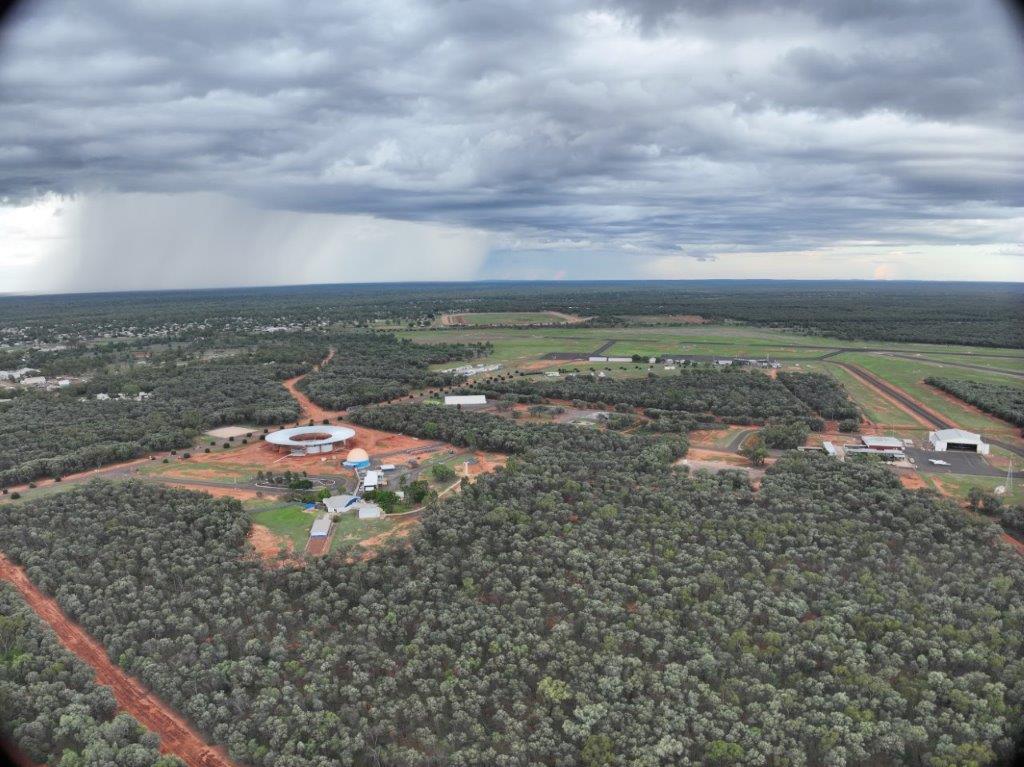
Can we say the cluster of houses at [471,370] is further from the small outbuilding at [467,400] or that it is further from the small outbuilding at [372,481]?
the small outbuilding at [372,481]

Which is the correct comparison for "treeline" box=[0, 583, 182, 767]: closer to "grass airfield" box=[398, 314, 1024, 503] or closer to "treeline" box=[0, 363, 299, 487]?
"treeline" box=[0, 363, 299, 487]

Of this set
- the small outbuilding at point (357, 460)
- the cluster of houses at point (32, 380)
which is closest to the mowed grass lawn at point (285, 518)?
the small outbuilding at point (357, 460)

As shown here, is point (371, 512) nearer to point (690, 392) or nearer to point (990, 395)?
point (690, 392)

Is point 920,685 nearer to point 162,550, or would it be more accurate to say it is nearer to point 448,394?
point 162,550

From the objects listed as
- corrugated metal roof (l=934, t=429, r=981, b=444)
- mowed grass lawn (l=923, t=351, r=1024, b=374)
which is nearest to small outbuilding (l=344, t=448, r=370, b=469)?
corrugated metal roof (l=934, t=429, r=981, b=444)

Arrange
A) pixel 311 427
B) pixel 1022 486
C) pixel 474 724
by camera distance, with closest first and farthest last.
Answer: pixel 474 724 < pixel 1022 486 < pixel 311 427

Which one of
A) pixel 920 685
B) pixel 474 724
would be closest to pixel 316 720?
pixel 474 724
